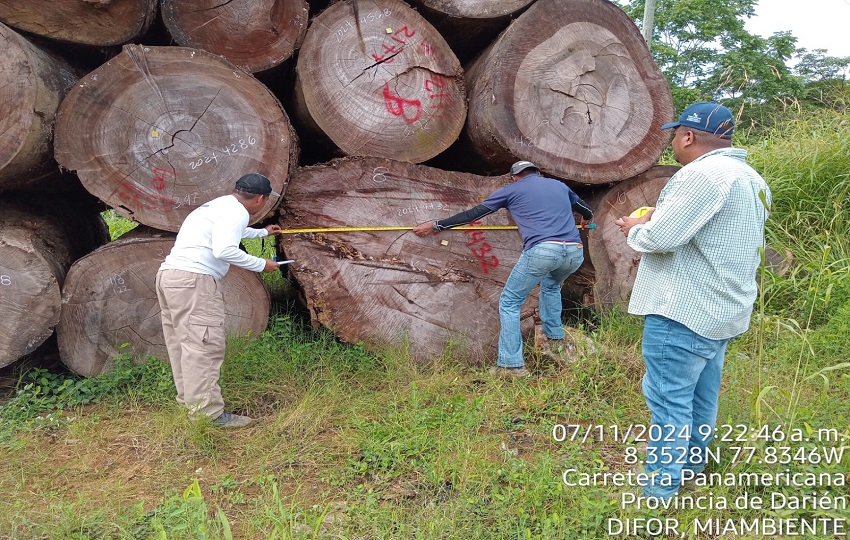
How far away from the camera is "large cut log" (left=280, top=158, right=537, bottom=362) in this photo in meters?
3.59

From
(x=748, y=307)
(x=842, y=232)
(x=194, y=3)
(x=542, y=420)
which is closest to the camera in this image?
(x=748, y=307)

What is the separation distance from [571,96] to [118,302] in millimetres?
3179

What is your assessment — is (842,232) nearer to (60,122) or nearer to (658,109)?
(658,109)

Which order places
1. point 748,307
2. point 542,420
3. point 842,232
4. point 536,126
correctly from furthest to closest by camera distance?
point 842,232, point 536,126, point 542,420, point 748,307

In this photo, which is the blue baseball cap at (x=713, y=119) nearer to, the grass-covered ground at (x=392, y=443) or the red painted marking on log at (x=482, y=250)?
the grass-covered ground at (x=392, y=443)

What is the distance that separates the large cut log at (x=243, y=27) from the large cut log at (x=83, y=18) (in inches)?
6.3

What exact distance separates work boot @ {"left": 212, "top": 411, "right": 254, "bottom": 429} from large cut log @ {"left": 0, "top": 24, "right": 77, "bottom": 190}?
5.83 ft

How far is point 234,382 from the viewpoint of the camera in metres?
3.41

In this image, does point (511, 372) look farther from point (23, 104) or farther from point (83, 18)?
point (83, 18)

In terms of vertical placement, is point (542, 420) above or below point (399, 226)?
below

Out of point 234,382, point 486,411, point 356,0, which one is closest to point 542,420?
point 486,411

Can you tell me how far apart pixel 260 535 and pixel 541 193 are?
2418mm

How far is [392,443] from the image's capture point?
2785 millimetres

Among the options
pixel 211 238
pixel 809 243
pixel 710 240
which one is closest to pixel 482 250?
pixel 211 238
